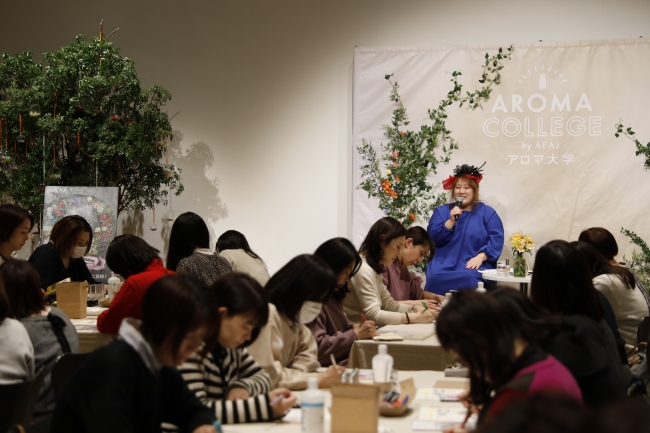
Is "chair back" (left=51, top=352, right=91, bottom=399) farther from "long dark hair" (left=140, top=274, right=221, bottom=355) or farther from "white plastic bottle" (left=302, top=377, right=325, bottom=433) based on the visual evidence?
"white plastic bottle" (left=302, top=377, right=325, bottom=433)

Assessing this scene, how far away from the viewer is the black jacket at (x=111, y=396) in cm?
172

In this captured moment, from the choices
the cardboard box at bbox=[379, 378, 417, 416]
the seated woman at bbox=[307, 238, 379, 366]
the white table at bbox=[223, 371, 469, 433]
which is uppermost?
the seated woman at bbox=[307, 238, 379, 366]

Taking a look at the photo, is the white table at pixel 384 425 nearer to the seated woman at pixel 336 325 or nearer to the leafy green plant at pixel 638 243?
the seated woman at pixel 336 325

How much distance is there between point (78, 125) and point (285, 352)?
4.17m

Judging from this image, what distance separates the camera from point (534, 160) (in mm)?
6957

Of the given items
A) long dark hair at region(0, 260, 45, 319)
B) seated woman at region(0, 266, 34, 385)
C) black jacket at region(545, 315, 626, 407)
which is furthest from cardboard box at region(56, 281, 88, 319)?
black jacket at region(545, 315, 626, 407)

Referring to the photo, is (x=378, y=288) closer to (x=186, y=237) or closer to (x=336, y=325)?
(x=336, y=325)

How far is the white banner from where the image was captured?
6.77 m

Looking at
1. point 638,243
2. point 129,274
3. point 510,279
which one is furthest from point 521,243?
point 129,274

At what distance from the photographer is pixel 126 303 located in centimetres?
370

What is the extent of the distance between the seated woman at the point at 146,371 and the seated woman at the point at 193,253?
2322mm

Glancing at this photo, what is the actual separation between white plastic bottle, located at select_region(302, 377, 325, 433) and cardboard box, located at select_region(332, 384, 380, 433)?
0.17 ft

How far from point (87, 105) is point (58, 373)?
4.24 metres

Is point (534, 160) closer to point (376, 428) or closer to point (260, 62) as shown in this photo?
point (260, 62)
